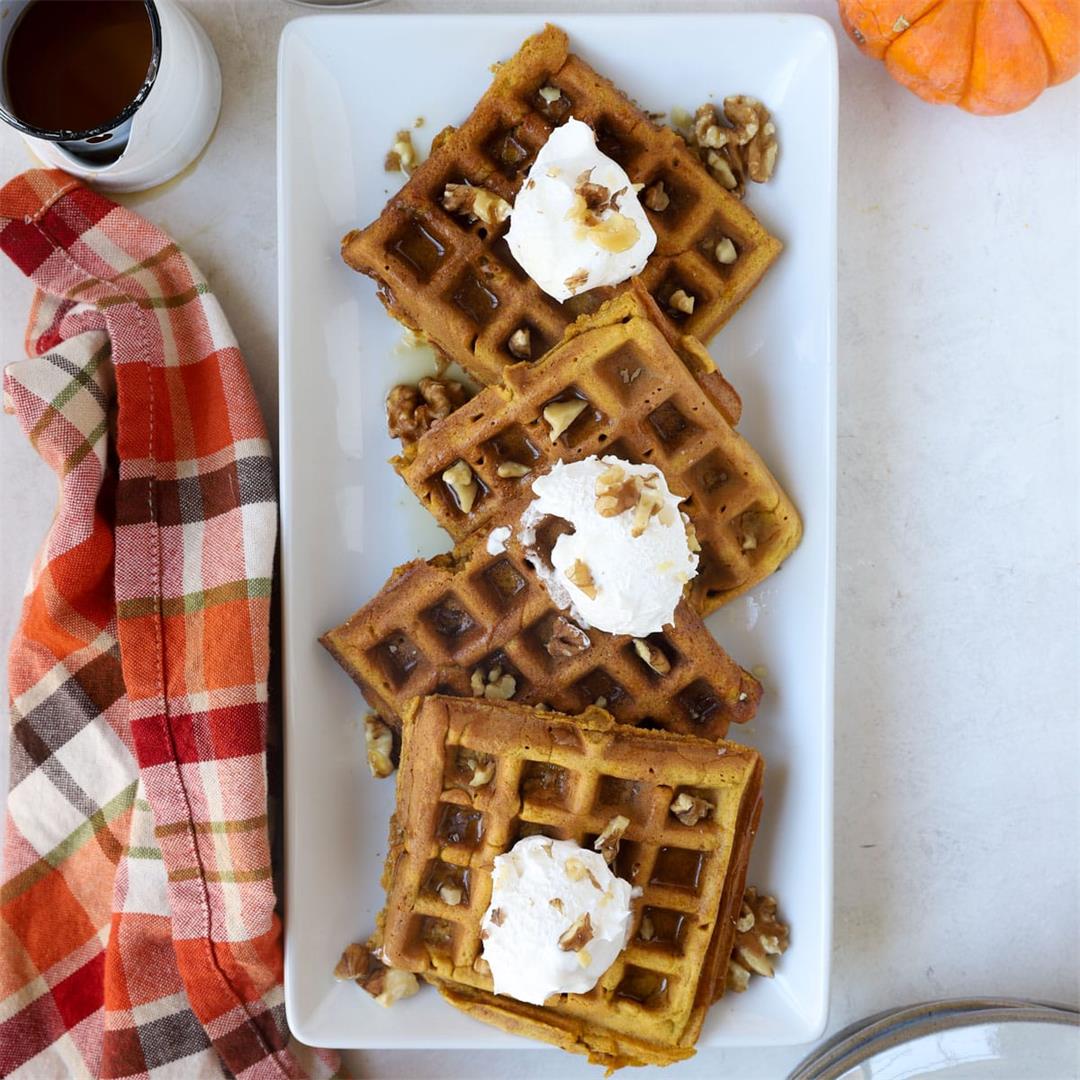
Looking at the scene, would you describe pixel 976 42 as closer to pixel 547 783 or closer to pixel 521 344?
pixel 521 344

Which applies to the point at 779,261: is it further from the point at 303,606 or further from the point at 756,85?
the point at 303,606

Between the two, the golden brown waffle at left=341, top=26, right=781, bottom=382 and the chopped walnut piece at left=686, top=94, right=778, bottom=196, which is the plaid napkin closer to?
the golden brown waffle at left=341, top=26, right=781, bottom=382

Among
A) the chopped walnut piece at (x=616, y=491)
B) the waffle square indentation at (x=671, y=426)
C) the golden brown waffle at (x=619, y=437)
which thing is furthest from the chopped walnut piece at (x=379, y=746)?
the waffle square indentation at (x=671, y=426)

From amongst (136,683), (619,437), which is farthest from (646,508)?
(136,683)

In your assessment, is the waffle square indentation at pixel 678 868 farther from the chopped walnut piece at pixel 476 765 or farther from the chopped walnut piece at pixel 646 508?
the chopped walnut piece at pixel 646 508

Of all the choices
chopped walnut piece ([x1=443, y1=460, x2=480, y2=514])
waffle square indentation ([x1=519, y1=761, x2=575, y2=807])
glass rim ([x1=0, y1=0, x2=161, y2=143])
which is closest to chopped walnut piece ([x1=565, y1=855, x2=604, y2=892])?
waffle square indentation ([x1=519, y1=761, x2=575, y2=807])

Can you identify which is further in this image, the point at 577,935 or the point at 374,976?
the point at 374,976
